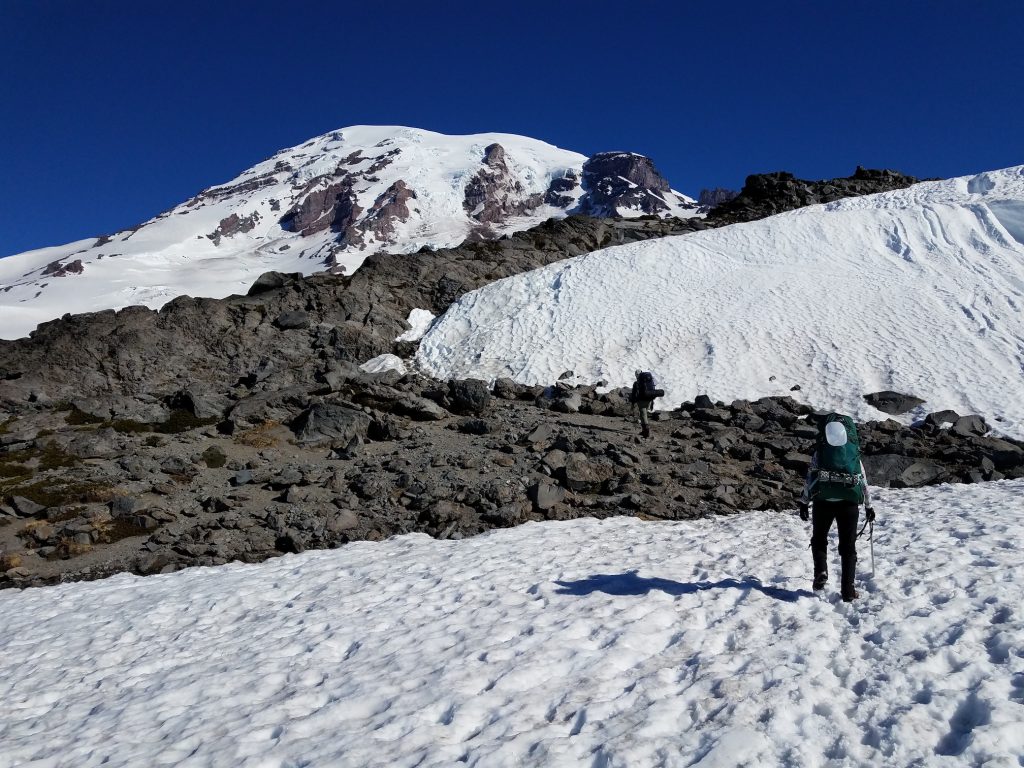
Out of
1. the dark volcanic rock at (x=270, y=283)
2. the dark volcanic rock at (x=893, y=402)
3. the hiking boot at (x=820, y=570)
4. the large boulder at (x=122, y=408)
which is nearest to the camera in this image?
the hiking boot at (x=820, y=570)

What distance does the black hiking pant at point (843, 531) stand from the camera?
→ 310 inches

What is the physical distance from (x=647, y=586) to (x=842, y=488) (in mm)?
3141

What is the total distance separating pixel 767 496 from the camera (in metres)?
15.0

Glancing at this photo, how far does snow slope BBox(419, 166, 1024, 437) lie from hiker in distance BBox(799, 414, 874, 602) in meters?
15.8

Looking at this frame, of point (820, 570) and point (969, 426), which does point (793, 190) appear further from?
point (820, 570)

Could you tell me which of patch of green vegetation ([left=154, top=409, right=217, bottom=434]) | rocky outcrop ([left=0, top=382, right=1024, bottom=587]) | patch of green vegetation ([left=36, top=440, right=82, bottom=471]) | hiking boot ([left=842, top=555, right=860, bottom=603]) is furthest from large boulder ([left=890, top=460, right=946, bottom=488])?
patch of green vegetation ([left=36, top=440, right=82, bottom=471])

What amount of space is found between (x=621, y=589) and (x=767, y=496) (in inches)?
291

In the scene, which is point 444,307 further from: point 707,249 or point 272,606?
point 272,606

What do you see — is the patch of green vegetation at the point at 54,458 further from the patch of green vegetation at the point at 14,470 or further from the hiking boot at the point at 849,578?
the hiking boot at the point at 849,578

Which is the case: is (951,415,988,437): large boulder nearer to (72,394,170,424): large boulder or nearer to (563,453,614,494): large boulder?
(563,453,614,494): large boulder

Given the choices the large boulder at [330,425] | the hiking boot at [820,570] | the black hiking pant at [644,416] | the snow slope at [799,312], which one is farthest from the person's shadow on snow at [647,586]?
the snow slope at [799,312]

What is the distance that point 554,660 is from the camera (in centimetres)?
718

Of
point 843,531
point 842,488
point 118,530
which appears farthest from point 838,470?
point 118,530

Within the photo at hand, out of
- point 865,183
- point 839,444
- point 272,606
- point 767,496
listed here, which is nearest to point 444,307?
point 767,496
